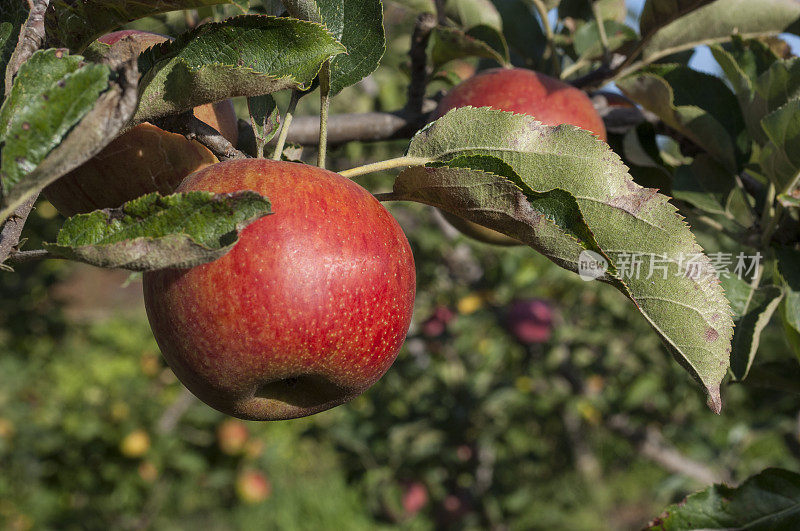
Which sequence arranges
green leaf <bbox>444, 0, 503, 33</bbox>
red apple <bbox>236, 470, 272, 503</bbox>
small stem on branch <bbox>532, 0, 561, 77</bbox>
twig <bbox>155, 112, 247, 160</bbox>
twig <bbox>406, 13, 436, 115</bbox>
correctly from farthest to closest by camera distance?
red apple <bbox>236, 470, 272, 503</bbox>, green leaf <bbox>444, 0, 503, 33</bbox>, small stem on branch <bbox>532, 0, 561, 77</bbox>, twig <bbox>406, 13, 436, 115</bbox>, twig <bbox>155, 112, 247, 160</bbox>

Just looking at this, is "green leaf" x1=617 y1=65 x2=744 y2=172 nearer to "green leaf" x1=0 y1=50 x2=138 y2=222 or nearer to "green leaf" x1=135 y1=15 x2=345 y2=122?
"green leaf" x1=135 y1=15 x2=345 y2=122

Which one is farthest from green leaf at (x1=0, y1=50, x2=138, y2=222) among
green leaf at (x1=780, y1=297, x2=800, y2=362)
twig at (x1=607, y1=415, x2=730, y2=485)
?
twig at (x1=607, y1=415, x2=730, y2=485)

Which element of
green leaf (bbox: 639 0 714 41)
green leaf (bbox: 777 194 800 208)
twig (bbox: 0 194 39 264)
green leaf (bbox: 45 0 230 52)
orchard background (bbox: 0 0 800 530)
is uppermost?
green leaf (bbox: 45 0 230 52)

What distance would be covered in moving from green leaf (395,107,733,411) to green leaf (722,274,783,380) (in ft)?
0.84

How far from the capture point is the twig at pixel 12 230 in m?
0.62

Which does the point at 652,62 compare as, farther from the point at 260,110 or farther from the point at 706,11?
the point at 260,110

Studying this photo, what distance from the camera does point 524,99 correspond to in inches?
40.9

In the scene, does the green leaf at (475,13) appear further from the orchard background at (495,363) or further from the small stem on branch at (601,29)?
the small stem on branch at (601,29)

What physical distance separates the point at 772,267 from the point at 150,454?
3194 mm

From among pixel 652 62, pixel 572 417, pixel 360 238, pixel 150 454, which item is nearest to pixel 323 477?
pixel 150 454

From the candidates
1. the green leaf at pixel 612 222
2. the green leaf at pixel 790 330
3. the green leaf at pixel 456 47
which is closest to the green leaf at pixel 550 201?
the green leaf at pixel 612 222

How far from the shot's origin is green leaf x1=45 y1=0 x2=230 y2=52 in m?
0.64

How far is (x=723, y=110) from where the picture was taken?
117 centimetres

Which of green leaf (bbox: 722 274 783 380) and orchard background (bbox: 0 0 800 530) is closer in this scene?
green leaf (bbox: 722 274 783 380)
